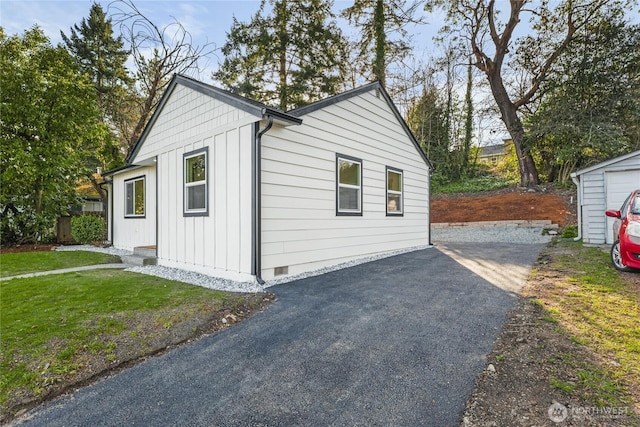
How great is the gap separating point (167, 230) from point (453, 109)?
1930cm

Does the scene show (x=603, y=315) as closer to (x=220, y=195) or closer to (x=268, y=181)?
(x=268, y=181)

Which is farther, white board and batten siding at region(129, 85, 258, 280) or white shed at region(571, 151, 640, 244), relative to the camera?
white shed at region(571, 151, 640, 244)

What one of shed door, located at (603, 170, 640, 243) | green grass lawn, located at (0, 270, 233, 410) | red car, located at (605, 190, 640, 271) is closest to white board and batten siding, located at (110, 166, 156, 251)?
green grass lawn, located at (0, 270, 233, 410)

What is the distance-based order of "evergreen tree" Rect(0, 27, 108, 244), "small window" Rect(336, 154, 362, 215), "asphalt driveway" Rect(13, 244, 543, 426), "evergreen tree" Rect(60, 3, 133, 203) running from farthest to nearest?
"evergreen tree" Rect(60, 3, 133, 203), "evergreen tree" Rect(0, 27, 108, 244), "small window" Rect(336, 154, 362, 215), "asphalt driveway" Rect(13, 244, 543, 426)

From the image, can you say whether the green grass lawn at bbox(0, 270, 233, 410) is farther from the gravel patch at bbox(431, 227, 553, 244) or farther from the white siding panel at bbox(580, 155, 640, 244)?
the gravel patch at bbox(431, 227, 553, 244)

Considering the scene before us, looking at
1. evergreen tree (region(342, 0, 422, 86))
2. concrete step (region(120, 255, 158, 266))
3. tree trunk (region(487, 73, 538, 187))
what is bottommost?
concrete step (region(120, 255, 158, 266))

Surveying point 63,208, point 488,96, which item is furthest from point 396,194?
point 488,96

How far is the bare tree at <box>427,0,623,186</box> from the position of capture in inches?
603

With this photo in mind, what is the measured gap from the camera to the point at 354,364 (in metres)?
2.65

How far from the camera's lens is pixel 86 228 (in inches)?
437

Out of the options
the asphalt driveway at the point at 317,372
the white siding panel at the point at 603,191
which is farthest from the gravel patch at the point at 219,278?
the white siding panel at the point at 603,191

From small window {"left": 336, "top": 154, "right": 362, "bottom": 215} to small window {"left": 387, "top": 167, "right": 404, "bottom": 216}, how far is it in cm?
145

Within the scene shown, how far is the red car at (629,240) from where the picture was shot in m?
5.11

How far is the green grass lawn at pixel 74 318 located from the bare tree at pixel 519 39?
1782 centimetres
